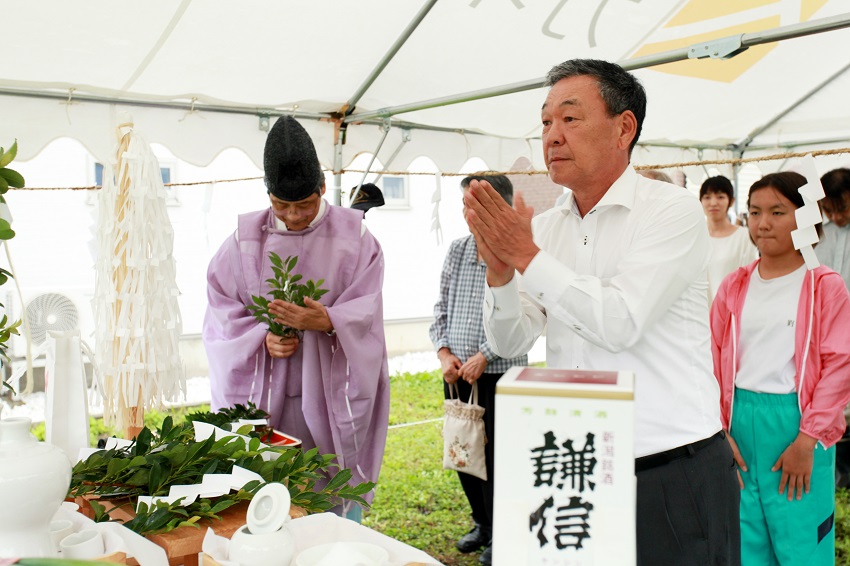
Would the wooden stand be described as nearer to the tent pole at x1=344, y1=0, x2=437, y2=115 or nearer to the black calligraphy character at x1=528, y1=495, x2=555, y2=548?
the black calligraphy character at x1=528, y1=495, x2=555, y2=548

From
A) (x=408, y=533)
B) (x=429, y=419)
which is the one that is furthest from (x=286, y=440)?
(x=429, y=419)

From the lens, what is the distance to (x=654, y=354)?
4.95ft

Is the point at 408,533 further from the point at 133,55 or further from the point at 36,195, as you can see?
the point at 36,195

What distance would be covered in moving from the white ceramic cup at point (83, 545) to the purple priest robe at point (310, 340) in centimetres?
129

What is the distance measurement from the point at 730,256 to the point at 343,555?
12.5ft

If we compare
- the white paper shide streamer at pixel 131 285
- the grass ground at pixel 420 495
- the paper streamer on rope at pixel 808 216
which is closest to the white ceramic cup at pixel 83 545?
the white paper shide streamer at pixel 131 285

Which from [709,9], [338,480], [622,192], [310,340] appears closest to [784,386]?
[622,192]

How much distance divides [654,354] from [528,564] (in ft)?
2.91

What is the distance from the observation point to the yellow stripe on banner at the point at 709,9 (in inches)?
132

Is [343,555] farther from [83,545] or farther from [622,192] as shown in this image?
[622,192]

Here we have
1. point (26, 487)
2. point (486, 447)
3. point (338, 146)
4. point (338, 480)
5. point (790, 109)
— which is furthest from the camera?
point (790, 109)

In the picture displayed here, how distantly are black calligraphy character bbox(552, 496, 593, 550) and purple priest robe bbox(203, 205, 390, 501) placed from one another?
1699 mm

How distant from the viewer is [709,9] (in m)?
3.40

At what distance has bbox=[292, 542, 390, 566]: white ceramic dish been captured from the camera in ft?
3.22
